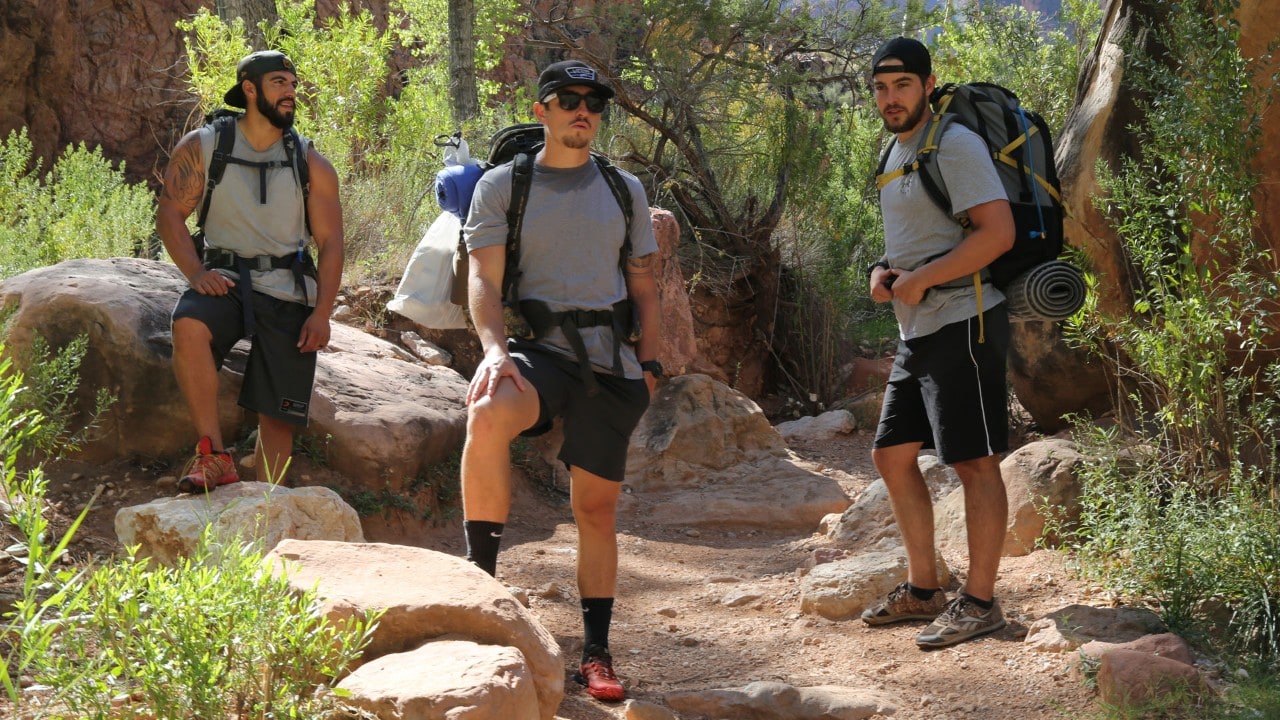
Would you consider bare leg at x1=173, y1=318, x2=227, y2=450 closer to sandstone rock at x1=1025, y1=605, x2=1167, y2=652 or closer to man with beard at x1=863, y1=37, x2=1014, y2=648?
man with beard at x1=863, y1=37, x2=1014, y2=648

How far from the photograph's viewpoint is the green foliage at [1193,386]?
4031 mm

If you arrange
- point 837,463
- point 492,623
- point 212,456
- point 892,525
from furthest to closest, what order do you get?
point 837,463 < point 892,525 < point 212,456 < point 492,623

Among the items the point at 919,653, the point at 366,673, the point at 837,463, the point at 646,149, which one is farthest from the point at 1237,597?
the point at 646,149

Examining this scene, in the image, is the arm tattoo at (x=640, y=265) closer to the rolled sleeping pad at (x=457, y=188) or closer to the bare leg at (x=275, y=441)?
the rolled sleeping pad at (x=457, y=188)

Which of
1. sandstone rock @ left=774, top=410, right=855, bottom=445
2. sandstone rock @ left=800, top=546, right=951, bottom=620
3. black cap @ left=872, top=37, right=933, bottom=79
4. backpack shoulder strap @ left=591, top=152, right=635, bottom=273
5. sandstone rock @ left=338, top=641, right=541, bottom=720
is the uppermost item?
black cap @ left=872, top=37, right=933, bottom=79

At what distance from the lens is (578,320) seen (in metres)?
3.81

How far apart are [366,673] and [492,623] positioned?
0.40m

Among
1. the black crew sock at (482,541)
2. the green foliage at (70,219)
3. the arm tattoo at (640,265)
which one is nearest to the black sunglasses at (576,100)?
the arm tattoo at (640,265)

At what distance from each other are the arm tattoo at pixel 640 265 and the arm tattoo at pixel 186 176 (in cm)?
193

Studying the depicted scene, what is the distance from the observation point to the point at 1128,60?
217 inches

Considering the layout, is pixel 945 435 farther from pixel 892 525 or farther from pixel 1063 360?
pixel 1063 360

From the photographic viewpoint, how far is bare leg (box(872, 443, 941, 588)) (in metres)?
4.29

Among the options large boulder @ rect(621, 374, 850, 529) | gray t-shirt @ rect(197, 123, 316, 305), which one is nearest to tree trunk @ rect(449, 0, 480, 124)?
large boulder @ rect(621, 374, 850, 529)

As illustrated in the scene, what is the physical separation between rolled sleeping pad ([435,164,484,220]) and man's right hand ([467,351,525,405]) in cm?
108
